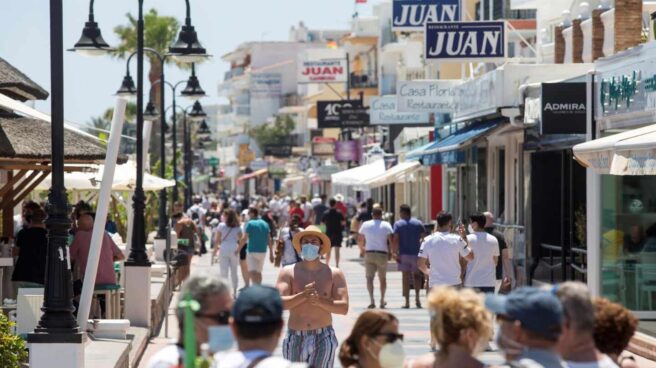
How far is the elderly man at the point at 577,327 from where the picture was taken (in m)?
5.91

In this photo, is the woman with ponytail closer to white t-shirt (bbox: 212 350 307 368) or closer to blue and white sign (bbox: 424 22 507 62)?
Answer: white t-shirt (bbox: 212 350 307 368)

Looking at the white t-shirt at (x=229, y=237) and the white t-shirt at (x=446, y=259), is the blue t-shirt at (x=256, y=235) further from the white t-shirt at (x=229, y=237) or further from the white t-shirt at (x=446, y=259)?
the white t-shirt at (x=446, y=259)

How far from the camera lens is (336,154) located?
68.7 m

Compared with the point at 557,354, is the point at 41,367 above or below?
below

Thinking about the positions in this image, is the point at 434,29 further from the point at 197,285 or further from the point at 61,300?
the point at 197,285

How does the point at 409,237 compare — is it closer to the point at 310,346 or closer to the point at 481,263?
the point at 481,263

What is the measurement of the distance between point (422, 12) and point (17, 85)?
55.9 ft

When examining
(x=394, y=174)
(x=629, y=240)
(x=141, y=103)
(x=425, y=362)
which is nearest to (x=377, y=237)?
(x=141, y=103)

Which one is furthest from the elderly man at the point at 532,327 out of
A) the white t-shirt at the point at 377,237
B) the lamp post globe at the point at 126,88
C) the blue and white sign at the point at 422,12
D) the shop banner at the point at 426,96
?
the blue and white sign at the point at 422,12

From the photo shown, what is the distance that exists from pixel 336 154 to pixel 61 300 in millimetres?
55982

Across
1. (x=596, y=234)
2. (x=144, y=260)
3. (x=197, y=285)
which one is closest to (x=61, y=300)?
(x=197, y=285)

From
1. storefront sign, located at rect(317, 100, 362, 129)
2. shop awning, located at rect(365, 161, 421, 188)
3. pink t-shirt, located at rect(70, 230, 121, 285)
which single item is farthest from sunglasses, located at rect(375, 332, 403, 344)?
storefront sign, located at rect(317, 100, 362, 129)

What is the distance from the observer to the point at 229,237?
27.7 meters

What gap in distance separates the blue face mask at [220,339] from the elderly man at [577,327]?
1.27 meters
